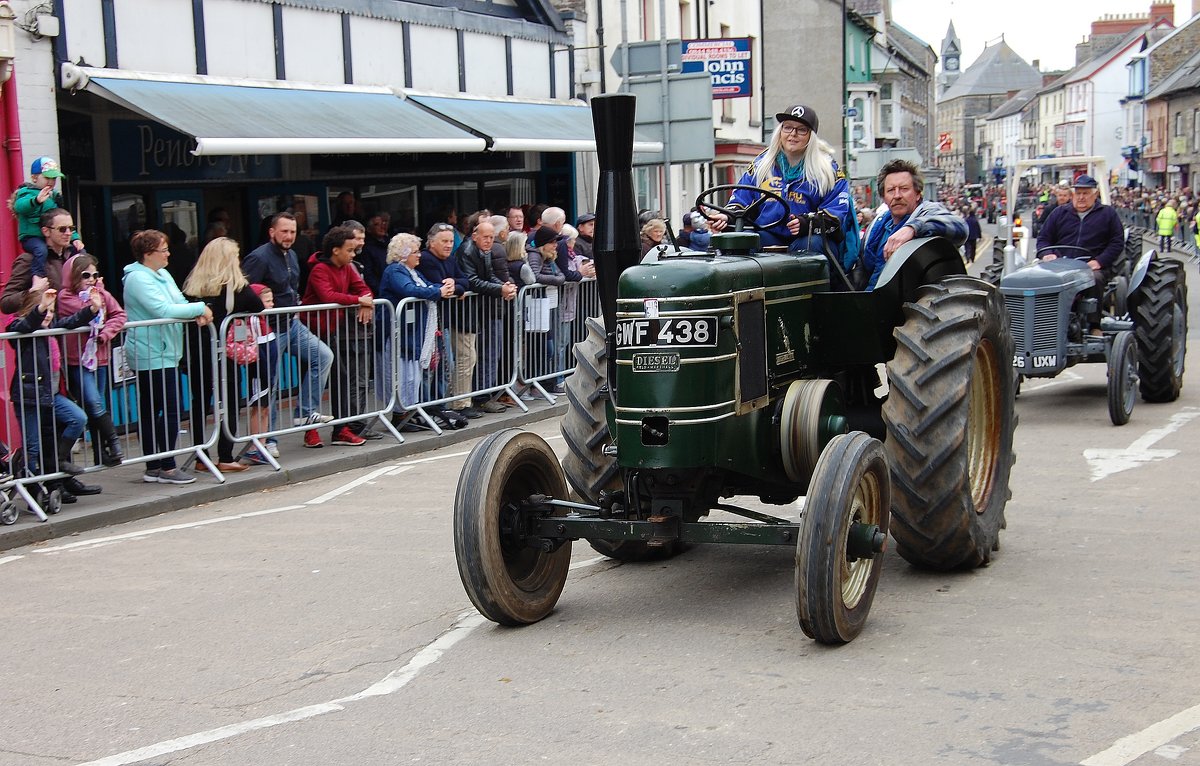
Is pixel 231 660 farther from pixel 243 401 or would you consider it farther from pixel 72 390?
pixel 243 401

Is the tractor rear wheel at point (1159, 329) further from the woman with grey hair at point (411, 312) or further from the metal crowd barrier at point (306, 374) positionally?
the metal crowd barrier at point (306, 374)

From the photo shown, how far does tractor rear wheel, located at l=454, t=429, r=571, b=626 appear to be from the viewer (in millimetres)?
5887

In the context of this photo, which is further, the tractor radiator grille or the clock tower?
the clock tower

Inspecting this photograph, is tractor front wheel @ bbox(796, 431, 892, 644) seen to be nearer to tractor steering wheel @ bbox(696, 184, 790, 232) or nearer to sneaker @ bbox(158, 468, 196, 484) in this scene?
tractor steering wheel @ bbox(696, 184, 790, 232)

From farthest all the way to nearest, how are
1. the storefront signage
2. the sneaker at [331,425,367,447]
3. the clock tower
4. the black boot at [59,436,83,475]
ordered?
the clock tower < the storefront signage < the sneaker at [331,425,367,447] < the black boot at [59,436,83,475]

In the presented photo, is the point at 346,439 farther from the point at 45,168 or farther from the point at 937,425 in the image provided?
the point at 937,425

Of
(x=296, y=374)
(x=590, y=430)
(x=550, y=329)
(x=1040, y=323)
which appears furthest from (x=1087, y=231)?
(x=590, y=430)

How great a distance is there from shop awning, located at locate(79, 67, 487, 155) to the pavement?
2714 mm

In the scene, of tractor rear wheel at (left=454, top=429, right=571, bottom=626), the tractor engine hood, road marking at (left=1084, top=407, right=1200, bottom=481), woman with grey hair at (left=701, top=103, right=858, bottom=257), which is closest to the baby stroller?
tractor rear wheel at (left=454, top=429, right=571, bottom=626)

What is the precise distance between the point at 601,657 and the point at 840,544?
42.0 inches

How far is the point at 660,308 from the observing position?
18.8ft

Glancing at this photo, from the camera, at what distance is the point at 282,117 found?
13883 millimetres

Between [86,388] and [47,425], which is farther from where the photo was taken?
[86,388]

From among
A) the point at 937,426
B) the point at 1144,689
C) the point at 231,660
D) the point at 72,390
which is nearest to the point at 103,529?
the point at 72,390
